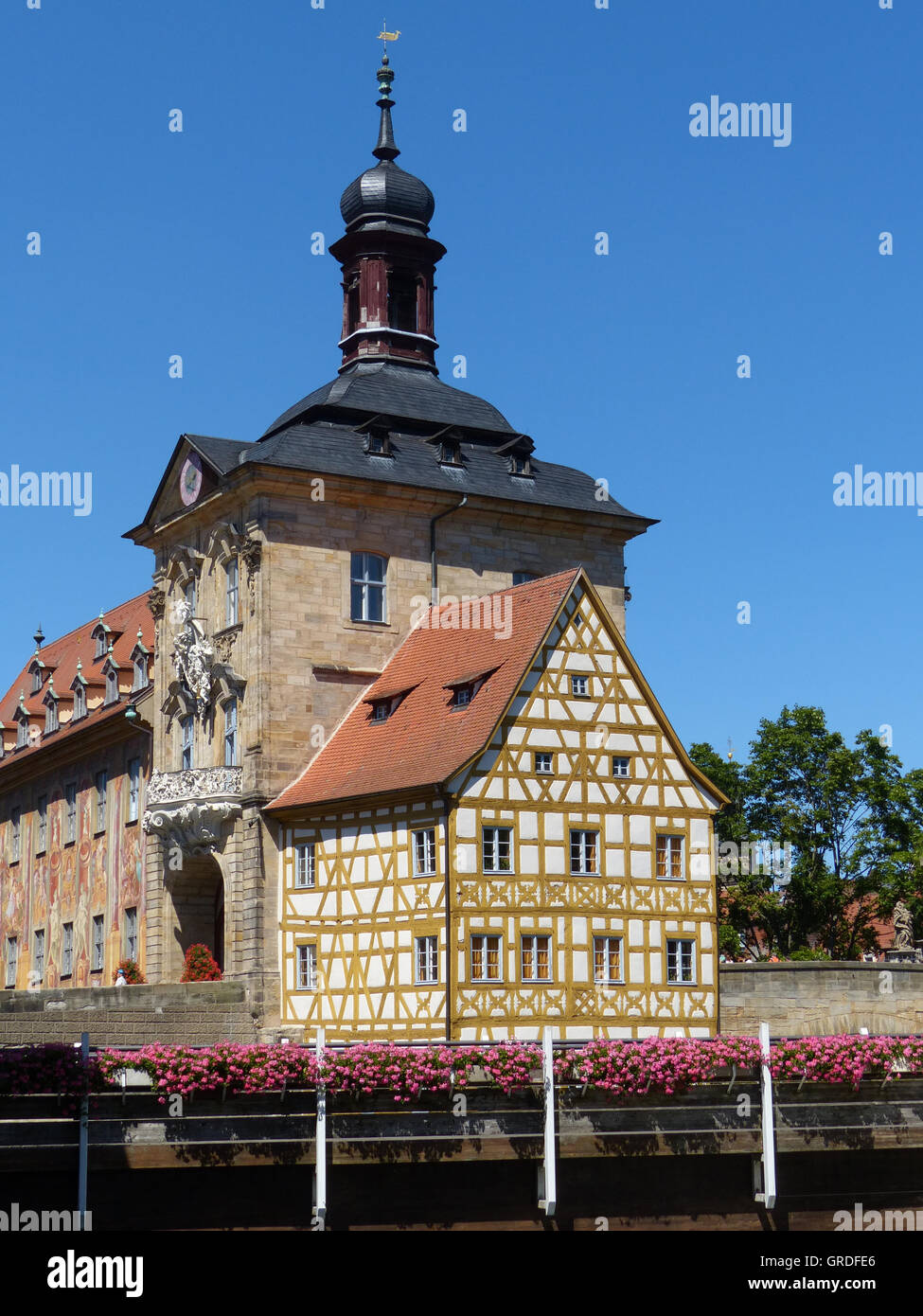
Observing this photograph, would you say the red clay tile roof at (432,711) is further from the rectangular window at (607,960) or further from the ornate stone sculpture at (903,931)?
the ornate stone sculpture at (903,931)

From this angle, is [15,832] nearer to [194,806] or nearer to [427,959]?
[194,806]

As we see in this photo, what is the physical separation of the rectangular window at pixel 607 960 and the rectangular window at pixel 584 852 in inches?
54.8

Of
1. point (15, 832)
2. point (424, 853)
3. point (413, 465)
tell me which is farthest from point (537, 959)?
point (15, 832)

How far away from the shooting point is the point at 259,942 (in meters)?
41.4

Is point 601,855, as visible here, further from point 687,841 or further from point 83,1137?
point 83,1137

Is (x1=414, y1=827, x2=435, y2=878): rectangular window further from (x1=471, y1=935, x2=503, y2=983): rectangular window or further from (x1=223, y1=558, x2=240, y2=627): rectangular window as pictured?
(x1=223, y1=558, x2=240, y2=627): rectangular window

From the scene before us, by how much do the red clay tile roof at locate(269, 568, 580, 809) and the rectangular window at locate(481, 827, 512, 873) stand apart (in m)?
1.54

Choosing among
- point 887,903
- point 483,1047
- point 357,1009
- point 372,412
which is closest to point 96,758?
point 372,412

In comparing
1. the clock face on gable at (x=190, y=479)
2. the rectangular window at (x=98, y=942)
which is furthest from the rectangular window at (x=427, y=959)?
the rectangular window at (x=98, y=942)

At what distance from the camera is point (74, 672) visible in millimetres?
63688

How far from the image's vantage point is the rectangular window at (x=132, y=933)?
50.6 metres

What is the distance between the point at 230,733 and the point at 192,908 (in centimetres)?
518

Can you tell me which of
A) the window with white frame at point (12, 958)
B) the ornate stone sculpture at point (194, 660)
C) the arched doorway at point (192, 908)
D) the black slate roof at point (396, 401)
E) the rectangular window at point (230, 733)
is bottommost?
the window with white frame at point (12, 958)
